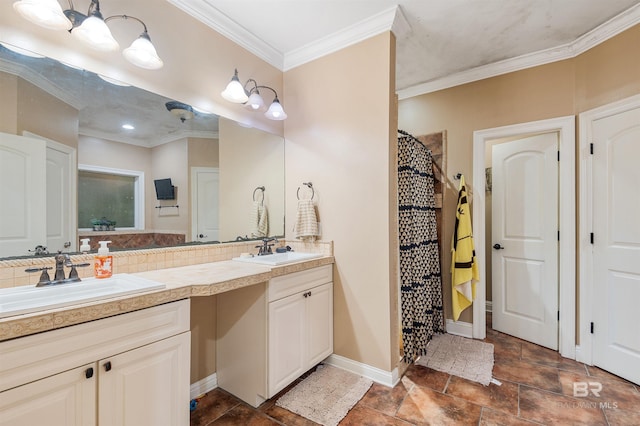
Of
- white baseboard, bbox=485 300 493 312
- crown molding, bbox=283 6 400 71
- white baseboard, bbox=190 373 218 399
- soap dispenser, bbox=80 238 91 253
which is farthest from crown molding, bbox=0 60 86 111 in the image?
white baseboard, bbox=485 300 493 312

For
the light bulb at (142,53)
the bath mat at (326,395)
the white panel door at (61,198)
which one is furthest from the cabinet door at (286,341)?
the light bulb at (142,53)

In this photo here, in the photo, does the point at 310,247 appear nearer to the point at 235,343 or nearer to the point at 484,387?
the point at 235,343

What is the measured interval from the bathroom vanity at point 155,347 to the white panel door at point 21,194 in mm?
544

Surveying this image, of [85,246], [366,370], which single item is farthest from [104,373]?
[366,370]

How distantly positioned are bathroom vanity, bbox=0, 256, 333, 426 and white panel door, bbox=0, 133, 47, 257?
54cm

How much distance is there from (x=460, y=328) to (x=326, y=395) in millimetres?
1725

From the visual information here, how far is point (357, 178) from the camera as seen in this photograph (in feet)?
7.48

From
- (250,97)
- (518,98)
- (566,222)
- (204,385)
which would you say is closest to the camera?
(204,385)

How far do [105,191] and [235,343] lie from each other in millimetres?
1235

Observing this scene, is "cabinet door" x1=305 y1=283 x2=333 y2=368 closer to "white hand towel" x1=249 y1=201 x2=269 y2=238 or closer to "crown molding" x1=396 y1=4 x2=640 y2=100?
"white hand towel" x1=249 y1=201 x2=269 y2=238

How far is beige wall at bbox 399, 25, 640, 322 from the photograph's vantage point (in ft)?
7.28

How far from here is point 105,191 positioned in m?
1.64

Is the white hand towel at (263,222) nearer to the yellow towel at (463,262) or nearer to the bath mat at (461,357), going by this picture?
the bath mat at (461,357)

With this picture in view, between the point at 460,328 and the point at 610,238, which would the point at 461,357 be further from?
the point at 610,238
